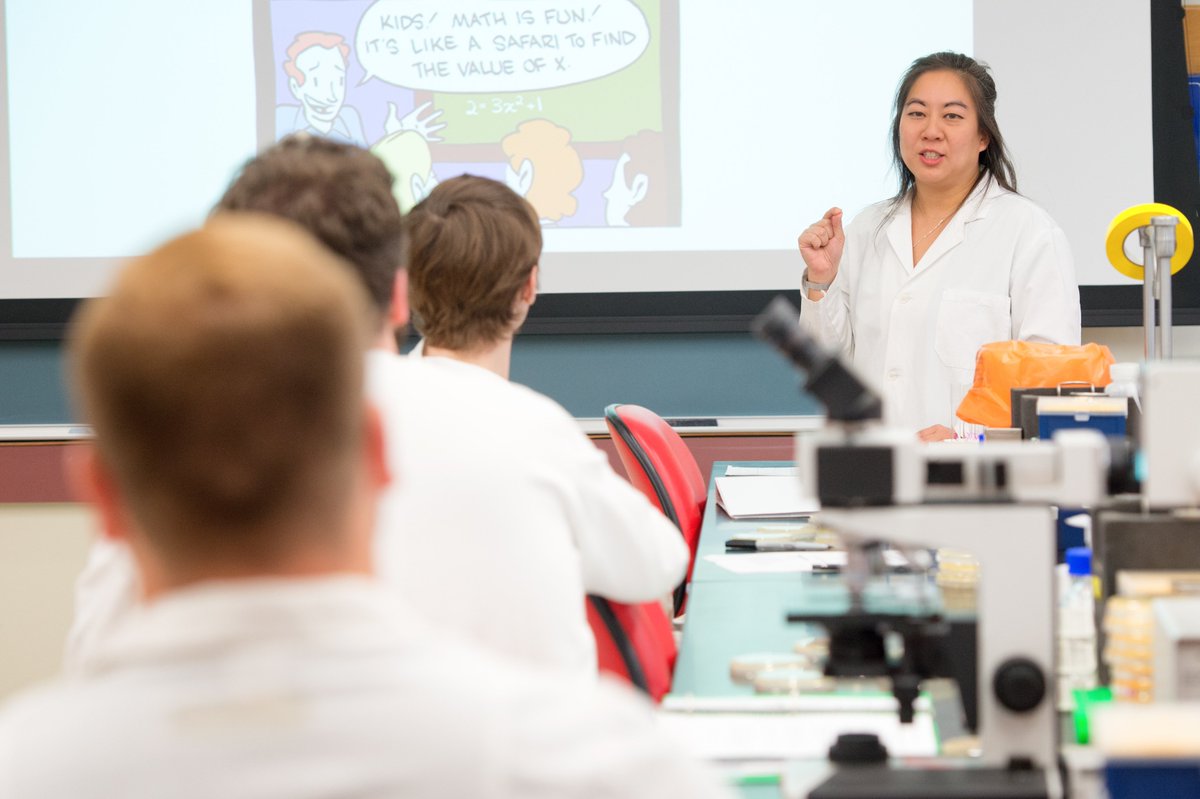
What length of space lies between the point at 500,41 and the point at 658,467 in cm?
A: 196

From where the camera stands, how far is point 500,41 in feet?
14.3

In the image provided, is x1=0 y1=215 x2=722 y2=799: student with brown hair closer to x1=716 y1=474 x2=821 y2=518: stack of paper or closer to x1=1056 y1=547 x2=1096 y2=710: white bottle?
x1=1056 y1=547 x2=1096 y2=710: white bottle

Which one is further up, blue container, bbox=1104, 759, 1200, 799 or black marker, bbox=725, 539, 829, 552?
blue container, bbox=1104, 759, 1200, 799

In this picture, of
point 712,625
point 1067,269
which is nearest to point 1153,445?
point 712,625

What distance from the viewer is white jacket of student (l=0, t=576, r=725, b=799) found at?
0.62m

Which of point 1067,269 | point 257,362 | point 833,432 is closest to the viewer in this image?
point 257,362

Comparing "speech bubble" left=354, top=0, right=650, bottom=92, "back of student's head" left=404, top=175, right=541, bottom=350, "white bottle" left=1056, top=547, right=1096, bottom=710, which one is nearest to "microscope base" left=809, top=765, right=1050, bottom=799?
"white bottle" left=1056, top=547, right=1096, bottom=710

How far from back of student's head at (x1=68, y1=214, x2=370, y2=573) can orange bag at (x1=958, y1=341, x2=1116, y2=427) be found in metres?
2.17

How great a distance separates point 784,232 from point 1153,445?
3.21 metres

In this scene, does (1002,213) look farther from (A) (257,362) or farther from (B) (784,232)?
(A) (257,362)

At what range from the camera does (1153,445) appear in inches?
48.4

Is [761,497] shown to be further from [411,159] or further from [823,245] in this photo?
[411,159]

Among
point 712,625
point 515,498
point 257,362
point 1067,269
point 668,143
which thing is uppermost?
point 668,143

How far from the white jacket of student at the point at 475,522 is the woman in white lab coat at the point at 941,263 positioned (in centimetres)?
206
